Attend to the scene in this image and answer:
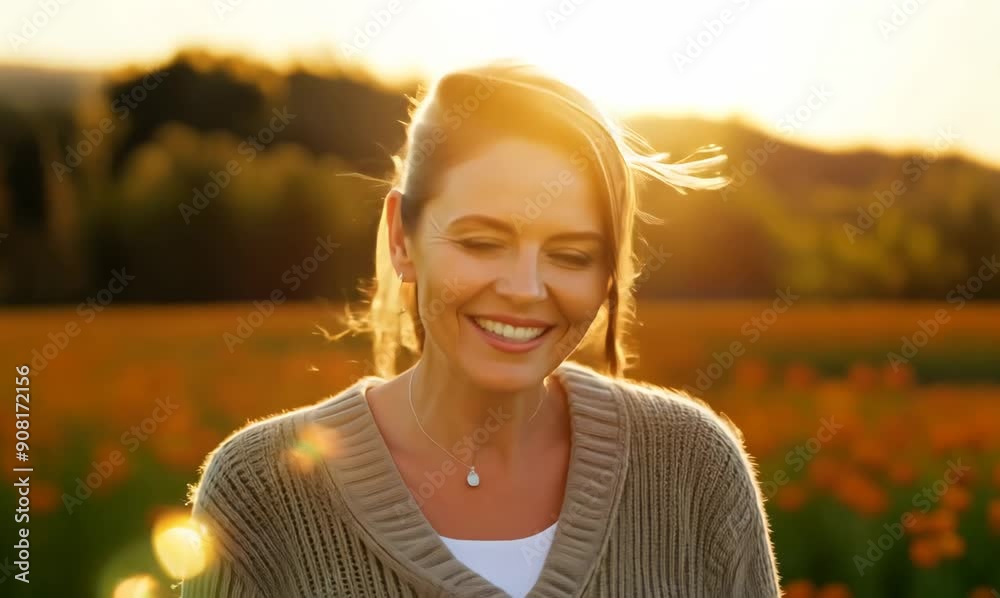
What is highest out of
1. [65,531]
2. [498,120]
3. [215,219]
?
[498,120]

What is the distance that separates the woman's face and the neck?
155 millimetres

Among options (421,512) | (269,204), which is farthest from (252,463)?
(269,204)

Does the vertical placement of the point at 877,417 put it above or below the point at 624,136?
below

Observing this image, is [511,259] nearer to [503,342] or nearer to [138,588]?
[503,342]

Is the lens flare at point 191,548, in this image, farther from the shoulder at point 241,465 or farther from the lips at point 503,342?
the lips at point 503,342

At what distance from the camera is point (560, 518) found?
2.16 m

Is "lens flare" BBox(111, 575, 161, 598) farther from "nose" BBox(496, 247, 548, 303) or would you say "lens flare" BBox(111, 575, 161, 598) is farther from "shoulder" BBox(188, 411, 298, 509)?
"nose" BBox(496, 247, 548, 303)

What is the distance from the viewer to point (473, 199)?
1938 millimetres

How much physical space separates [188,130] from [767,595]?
3.44 m

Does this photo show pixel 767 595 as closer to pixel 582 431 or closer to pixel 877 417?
pixel 582 431

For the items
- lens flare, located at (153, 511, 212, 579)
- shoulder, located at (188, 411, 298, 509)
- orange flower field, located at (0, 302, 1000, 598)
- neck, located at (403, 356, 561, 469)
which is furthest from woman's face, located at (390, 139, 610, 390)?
orange flower field, located at (0, 302, 1000, 598)

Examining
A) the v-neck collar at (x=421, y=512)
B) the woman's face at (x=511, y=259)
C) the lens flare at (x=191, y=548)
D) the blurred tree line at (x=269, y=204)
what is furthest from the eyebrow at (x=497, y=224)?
the blurred tree line at (x=269, y=204)

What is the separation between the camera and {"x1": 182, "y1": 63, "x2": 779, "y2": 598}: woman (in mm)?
1956

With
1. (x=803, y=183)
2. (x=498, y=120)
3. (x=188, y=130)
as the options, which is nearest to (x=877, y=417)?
(x=803, y=183)
